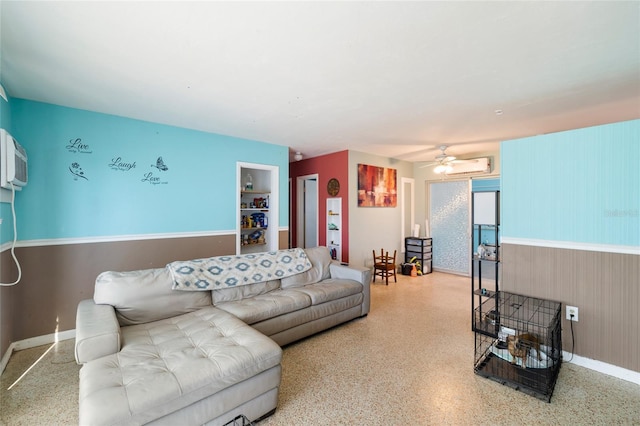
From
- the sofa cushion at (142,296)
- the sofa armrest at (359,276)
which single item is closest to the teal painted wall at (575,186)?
the sofa armrest at (359,276)

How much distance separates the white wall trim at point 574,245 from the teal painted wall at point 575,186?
0.03 meters

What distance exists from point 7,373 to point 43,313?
2.19 feet

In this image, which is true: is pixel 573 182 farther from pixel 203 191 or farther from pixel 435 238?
pixel 203 191

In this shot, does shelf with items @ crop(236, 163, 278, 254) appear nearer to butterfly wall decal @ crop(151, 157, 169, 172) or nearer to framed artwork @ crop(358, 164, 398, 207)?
butterfly wall decal @ crop(151, 157, 169, 172)

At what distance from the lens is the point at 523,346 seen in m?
2.36

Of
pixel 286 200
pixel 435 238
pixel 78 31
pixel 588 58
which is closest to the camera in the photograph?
pixel 78 31

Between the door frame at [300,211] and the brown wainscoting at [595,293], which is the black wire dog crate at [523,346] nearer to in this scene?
the brown wainscoting at [595,293]

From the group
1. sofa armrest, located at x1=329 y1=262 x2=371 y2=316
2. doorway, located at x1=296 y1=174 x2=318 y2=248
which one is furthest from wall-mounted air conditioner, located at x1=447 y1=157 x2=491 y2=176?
sofa armrest, located at x1=329 y1=262 x2=371 y2=316

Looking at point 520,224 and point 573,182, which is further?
point 520,224

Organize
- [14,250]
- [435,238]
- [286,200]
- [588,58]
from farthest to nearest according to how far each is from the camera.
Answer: [435,238], [286,200], [14,250], [588,58]

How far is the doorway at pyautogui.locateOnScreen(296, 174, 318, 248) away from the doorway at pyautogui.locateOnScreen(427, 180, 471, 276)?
263cm

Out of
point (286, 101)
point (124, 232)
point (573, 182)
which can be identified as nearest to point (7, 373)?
point (124, 232)

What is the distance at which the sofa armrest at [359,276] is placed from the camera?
350 centimetres

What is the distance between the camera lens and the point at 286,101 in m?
2.84
